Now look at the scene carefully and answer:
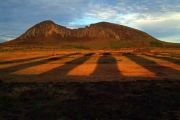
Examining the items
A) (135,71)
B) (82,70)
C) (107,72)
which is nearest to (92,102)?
(107,72)

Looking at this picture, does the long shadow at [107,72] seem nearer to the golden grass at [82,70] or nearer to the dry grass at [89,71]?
the dry grass at [89,71]

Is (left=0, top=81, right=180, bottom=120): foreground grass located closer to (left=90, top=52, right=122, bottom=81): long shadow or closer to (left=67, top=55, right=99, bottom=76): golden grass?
(left=90, top=52, right=122, bottom=81): long shadow

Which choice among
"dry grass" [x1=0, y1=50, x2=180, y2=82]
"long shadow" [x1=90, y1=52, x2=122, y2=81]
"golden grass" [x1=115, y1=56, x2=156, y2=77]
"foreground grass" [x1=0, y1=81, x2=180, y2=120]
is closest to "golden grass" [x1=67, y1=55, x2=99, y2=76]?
"dry grass" [x1=0, y1=50, x2=180, y2=82]

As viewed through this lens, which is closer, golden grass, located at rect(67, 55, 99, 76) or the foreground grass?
the foreground grass

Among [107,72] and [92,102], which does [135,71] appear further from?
[92,102]

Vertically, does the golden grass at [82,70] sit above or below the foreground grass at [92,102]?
below

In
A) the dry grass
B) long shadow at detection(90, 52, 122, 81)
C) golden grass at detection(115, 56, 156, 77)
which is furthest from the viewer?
golden grass at detection(115, 56, 156, 77)

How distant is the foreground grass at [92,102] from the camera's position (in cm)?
1229

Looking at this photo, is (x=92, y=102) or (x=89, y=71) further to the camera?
(x=89, y=71)

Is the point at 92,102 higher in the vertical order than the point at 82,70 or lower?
higher

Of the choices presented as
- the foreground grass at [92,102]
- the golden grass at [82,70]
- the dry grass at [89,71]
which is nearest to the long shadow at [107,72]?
the dry grass at [89,71]

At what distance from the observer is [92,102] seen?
1447 cm

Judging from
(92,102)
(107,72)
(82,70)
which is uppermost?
(92,102)

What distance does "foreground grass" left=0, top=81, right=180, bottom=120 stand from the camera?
12289 mm
